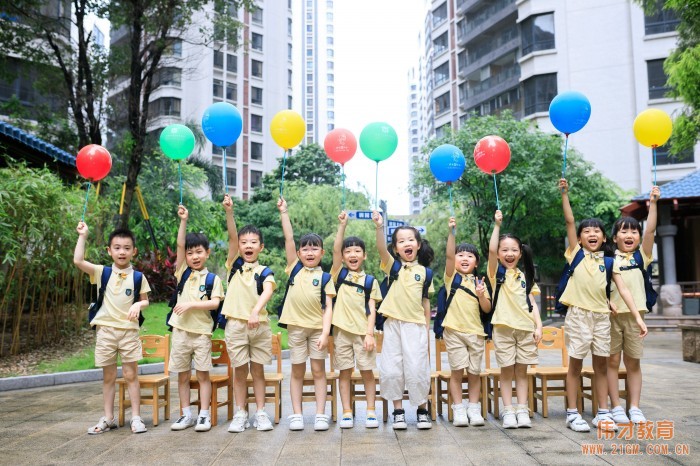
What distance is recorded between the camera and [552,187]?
18.0 m

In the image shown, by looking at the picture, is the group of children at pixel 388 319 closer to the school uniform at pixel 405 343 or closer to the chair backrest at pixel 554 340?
the school uniform at pixel 405 343

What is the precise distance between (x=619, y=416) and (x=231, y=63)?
37055mm

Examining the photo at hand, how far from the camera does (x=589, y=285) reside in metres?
5.07

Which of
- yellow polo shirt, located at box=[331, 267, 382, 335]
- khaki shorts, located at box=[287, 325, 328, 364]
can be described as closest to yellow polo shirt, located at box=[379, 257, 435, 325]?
yellow polo shirt, located at box=[331, 267, 382, 335]

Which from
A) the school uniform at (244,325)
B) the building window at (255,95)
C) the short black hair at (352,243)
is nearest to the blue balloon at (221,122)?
the school uniform at (244,325)

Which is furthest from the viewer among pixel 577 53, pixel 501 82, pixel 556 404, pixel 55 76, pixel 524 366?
pixel 501 82

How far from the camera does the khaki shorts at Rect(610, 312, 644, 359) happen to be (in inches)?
201

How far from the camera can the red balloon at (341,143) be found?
5684 millimetres

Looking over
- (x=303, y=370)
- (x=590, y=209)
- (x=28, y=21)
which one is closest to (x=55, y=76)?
(x=28, y=21)

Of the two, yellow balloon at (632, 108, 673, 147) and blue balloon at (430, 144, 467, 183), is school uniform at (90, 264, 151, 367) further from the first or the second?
yellow balloon at (632, 108, 673, 147)

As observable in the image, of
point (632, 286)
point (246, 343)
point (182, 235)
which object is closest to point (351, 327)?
point (246, 343)

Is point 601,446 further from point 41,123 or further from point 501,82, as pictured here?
point 501,82

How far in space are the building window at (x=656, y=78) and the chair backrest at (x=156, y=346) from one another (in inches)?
1021

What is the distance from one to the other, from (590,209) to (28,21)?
716 inches
